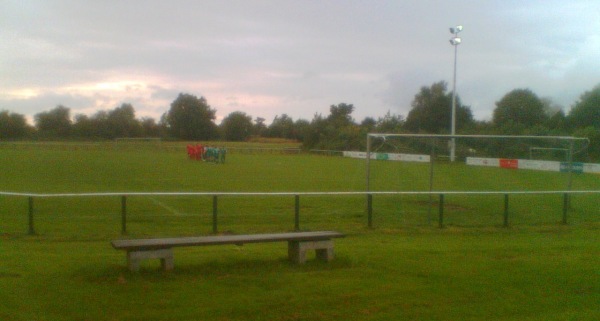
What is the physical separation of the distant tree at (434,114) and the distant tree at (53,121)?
2025 centimetres

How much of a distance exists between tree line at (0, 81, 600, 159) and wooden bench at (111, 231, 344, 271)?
13284mm

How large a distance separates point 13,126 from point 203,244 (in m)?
14.5

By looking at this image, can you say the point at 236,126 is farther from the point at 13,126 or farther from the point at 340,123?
the point at 13,126

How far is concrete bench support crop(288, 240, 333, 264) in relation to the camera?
873 centimetres

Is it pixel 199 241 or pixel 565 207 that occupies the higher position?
pixel 199 241

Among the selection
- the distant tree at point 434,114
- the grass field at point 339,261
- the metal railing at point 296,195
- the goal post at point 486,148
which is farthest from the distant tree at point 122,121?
the distant tree at point 434,114

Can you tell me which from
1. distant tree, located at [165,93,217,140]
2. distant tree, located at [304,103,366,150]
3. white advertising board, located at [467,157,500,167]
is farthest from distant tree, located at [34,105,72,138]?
distant tree, located at [304,103,366,150]

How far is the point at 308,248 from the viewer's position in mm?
8742

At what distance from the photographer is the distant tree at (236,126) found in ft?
145

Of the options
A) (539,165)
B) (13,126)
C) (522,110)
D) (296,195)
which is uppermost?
→ (522,110)

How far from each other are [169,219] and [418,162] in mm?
6943

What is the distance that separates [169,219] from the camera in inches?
618

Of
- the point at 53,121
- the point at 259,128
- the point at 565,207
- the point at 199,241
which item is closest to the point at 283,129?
the point at 259,128

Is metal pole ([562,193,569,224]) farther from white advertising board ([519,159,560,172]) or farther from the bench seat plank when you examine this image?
the bench seat plank
